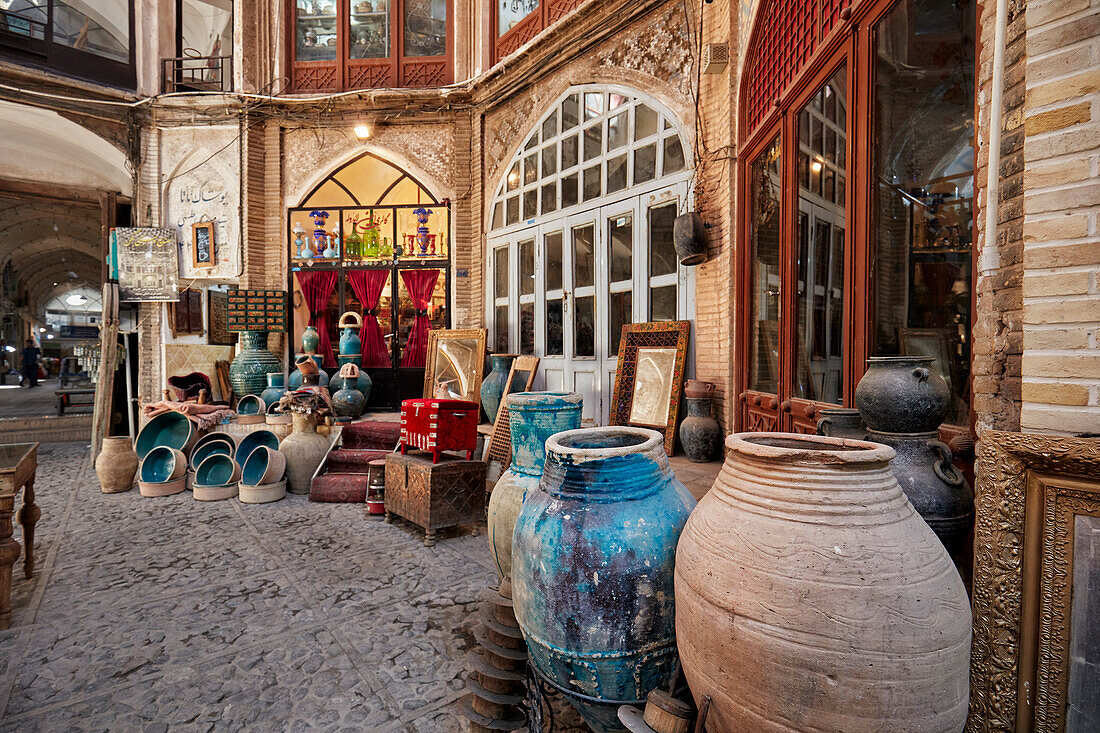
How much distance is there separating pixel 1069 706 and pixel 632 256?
18.1ft

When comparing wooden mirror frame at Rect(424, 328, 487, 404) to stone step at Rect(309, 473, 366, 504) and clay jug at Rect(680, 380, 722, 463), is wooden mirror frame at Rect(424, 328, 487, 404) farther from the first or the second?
clay jug at Rect(680, 380, 722, 463)

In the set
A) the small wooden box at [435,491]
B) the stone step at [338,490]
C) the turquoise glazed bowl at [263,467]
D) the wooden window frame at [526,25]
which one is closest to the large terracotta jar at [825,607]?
the small wooden box at [435,491]

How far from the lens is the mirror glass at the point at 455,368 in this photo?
7930 mm

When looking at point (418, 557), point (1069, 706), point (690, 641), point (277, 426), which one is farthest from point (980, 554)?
point (277, 426)

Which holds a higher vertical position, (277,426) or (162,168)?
(162,168)

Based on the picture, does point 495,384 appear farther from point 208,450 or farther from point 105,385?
point 105,385

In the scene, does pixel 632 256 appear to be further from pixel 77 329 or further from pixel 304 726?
pixel 77 329

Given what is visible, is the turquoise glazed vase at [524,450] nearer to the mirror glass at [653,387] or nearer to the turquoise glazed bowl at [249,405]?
the mirror glass at [653,387]

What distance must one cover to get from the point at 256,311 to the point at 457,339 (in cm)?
324

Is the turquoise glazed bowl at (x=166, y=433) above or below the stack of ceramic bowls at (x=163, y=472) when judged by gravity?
above

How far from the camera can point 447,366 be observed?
27.1ft

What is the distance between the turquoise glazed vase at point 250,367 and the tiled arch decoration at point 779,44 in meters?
7.27

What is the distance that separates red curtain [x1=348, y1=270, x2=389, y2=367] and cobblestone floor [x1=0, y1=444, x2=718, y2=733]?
4.58 metres

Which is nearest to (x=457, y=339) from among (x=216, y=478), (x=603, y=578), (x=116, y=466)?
(x=216, y=478)
